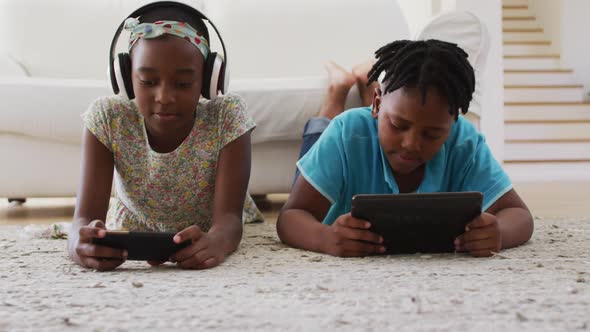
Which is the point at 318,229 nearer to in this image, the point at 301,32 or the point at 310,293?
the point at 310,293

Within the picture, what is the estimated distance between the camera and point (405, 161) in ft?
3.95

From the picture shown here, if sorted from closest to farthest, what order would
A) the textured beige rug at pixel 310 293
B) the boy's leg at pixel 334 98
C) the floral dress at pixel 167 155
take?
the textured beige rug at pixel 310 293 → the floral dress at pixel 167 155 → the boy's leg at pixel 334 98

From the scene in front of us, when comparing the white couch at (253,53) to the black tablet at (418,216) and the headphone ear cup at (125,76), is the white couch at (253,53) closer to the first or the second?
the headphone ear cup at (125,76)

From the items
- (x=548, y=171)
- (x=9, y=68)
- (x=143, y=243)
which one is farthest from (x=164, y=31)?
(x=548, y=171)

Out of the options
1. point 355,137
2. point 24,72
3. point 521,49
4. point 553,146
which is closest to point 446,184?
point 355,137

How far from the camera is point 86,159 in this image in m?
1.32

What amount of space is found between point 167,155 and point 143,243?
1.29 ft

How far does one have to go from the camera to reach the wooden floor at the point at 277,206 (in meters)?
2.06

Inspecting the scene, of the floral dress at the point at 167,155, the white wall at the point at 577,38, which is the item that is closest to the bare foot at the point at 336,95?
the floral dress at the point at 167,155

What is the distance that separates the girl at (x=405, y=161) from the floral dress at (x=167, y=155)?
0.71 feet

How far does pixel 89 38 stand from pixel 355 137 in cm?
170

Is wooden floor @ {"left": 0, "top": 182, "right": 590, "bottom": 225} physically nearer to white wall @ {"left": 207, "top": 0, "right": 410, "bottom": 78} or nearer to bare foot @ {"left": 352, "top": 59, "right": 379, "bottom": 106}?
bare foot @ {"left": 352, "top": 59, "right": 379, "bottom": 106}

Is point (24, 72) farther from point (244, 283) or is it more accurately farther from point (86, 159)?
point (244, 283)

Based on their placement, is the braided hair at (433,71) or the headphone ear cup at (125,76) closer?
the braided hair at (433,71)
